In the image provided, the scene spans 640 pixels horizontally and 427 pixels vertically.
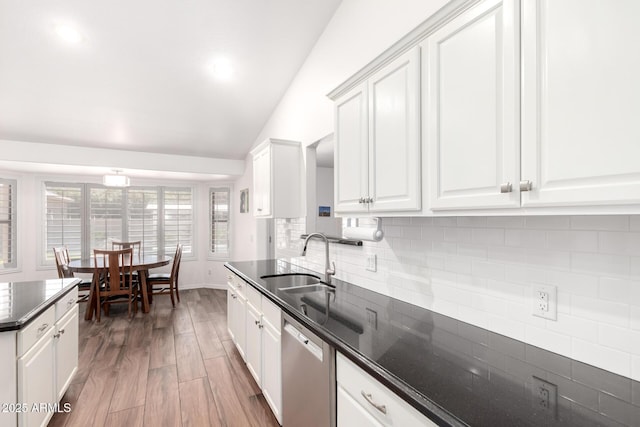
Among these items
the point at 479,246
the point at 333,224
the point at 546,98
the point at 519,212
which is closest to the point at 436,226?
the point at 479,246

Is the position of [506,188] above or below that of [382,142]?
below

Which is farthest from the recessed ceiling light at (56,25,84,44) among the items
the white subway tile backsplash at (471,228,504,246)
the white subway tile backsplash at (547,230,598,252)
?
the white subway tile backsplash at (547,230,598,252)

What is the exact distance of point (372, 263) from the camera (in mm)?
2172

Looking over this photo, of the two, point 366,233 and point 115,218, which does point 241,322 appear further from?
point 115,218

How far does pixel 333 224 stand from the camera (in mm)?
3518

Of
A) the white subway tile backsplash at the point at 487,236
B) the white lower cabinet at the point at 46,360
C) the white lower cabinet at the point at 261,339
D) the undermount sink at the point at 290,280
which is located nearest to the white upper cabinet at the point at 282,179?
the undermount sink at the point at 290,280

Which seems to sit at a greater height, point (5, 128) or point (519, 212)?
point (5, 128)

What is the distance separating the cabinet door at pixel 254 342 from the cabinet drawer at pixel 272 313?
0.13m

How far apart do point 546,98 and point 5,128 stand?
216 inches

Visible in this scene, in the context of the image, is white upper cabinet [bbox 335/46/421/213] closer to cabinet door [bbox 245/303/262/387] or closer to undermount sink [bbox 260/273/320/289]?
undermount sink [bbox 260/273/320/289]

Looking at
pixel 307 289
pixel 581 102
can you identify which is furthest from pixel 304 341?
pixel 581 102

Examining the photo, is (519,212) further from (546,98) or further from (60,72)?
(60,72)

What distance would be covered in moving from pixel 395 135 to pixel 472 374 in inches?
40.2

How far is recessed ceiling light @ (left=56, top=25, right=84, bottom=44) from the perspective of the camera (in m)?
2.82
